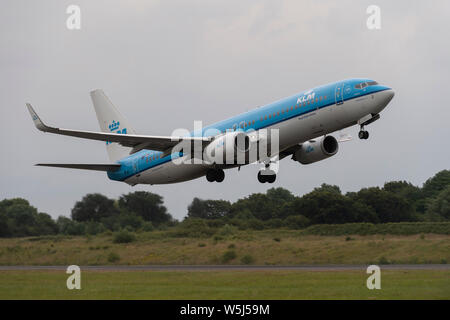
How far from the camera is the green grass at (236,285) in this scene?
2806 centimetres

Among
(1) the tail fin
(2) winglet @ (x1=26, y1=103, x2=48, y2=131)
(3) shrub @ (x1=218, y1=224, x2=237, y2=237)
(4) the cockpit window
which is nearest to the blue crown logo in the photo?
(1) the tail fin

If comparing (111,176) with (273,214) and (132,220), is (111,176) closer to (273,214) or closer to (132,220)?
(132,220)

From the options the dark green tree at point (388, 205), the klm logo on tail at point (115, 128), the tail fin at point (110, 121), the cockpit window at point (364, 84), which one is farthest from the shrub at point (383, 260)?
the klm logo on tail at point (115, 128)

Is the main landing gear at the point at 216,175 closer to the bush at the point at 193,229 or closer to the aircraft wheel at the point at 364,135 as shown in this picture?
the bush at the point at 193,229

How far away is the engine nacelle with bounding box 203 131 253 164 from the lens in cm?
4416

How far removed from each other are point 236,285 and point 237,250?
20.2m

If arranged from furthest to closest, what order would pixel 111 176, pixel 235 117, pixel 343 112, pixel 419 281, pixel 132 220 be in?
pixel 132 220 → pixel 111 176 → pixel 235 117 → pixel 343 112 → pixel 419 281

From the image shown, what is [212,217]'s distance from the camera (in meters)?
65.2

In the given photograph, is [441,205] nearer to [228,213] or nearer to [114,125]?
[228,213]

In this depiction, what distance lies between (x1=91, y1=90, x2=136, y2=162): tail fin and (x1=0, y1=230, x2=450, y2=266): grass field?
643 centimetres

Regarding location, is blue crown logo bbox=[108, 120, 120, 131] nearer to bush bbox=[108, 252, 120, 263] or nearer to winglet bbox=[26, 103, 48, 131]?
bush bbox=[108, 252, 120, 263]
